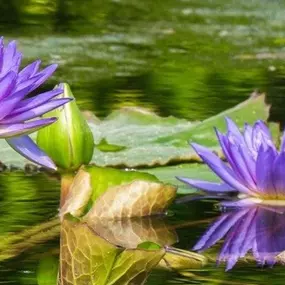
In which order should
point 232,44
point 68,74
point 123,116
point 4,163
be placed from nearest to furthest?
point 4,163 < point 123,116 < point 68,74 < point 232,44

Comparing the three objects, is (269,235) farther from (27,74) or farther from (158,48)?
(158,48)

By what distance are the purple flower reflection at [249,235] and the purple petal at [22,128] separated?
330 mm

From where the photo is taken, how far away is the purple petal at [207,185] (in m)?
2.17

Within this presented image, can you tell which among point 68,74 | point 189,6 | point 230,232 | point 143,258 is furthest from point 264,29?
point 143,258

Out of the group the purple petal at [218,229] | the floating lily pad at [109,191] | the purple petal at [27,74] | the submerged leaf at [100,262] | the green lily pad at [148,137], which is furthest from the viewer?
the green lily pad at [148,137]

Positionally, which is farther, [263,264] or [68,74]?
[68,74]

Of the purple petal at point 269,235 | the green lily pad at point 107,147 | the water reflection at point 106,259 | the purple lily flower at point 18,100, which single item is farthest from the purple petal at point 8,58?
the green lily pad at point 107,147

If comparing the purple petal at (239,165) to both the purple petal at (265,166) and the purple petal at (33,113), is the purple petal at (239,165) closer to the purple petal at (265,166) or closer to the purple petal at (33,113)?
the purple petal at (265,166)

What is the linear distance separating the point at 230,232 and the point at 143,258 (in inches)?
16.7

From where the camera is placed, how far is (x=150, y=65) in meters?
4.11

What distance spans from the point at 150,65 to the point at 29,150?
245 centimetres

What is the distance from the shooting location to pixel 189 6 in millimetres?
5750

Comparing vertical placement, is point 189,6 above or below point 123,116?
above

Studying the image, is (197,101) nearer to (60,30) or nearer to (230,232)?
(230,232)
